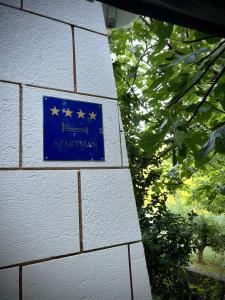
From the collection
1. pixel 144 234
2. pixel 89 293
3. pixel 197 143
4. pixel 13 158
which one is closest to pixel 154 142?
pixel 197 143

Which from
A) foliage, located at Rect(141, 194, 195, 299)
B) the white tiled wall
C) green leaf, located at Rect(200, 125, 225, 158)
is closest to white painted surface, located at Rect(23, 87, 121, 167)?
the white tiled wall

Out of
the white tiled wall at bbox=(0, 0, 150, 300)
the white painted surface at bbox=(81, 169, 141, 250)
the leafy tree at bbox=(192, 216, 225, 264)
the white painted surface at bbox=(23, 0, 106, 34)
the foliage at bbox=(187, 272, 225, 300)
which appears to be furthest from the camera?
the leafy tree at bbox=(192, 216, 225, 264)

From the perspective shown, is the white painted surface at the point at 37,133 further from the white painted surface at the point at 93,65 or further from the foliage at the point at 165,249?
the foliage at the point at 165,249

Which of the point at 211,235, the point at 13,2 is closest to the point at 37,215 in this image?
the point at 13,2

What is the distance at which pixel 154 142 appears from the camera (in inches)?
57.5

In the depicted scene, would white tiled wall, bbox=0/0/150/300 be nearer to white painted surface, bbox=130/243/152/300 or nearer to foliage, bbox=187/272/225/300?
white painted surface, bbox=130/243/152/300

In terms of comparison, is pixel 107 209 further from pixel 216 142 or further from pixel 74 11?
pixel 74 11

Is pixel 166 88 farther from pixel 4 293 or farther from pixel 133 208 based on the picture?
pixel 4 293

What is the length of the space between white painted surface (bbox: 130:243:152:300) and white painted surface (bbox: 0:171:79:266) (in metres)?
0.49

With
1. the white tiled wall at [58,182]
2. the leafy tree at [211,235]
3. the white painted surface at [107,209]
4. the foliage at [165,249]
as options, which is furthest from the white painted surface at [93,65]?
the leafy tree at [211,235]

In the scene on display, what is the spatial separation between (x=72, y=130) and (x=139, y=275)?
1174 mm

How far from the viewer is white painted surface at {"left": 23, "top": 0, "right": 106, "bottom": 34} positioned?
1.97 m

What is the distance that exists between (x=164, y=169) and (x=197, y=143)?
4.10 meters

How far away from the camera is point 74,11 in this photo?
2.13 m
